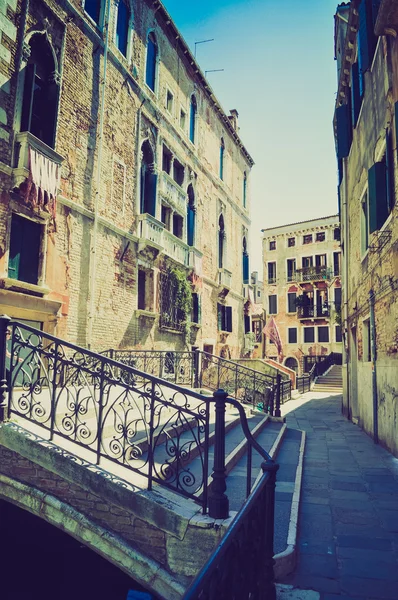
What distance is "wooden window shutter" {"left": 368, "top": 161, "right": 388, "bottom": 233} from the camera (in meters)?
7.77

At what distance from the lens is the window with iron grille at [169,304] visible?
14.4 metres

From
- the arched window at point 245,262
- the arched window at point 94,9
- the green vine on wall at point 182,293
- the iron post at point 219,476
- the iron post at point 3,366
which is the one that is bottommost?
the iron post at point 219,476

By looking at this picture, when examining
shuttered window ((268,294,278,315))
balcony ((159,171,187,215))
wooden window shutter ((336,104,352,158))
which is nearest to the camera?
wooden window shutter ((336,104,352,158))

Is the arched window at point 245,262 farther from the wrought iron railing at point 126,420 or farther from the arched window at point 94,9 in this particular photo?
the wrought iron railing at point 126,420

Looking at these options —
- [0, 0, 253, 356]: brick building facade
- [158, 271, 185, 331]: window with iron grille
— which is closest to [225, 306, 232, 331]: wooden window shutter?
[0, 0, 253, 356]: brick building facade

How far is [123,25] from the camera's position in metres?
13.0

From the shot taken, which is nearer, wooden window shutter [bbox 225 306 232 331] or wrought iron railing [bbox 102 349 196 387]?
wrought iron railing [bbox 102 349 196 387]

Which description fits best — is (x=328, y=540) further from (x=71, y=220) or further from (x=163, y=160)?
(x=163, y=160)

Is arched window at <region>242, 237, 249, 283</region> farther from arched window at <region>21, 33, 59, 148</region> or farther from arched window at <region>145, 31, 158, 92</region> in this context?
arched window at <region>21, 33, 59, 148</region>

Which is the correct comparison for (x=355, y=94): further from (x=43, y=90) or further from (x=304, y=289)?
(x=304, y=289)

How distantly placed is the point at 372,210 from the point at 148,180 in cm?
Result: 830

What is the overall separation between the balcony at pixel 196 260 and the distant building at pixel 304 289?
19.2 metres

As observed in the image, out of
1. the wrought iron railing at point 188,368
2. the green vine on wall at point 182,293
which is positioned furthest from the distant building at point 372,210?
the green vine on wall at point 182,293

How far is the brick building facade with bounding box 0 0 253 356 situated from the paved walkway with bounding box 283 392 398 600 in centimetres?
636
